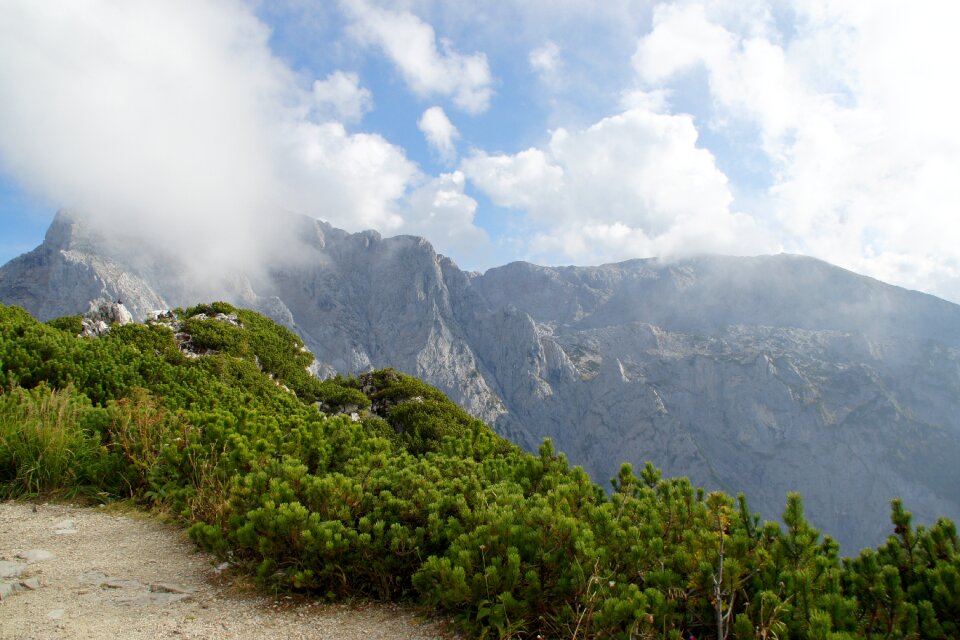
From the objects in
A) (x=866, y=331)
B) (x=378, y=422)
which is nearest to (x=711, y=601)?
(x=378, y=422)

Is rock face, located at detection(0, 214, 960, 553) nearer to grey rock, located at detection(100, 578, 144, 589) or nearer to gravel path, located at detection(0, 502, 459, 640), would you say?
gravel path, located at detection(0, 502, 459, 640)

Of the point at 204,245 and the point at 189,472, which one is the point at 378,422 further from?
the point at 204,245

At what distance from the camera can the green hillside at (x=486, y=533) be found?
3410 mm

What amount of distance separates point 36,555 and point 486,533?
17.2 ft

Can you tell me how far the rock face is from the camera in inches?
4779

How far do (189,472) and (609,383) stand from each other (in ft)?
482

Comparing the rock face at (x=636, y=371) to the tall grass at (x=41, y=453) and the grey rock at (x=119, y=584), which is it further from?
the grey rock at (x=119, y=584)

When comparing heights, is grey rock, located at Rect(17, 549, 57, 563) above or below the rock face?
below

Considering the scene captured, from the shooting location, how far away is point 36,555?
220 inches

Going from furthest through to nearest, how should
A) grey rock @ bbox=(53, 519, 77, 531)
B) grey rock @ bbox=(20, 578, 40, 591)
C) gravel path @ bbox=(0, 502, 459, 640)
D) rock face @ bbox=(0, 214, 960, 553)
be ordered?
rock face @ bbox=(0, 214, 960, 553) → grey rock @ bbox=(53, 519, 77, 531) → grey rock @ bbox=(20, 578, 40, 591) → gravel path @ bbox=(0, 502, 459, 640)

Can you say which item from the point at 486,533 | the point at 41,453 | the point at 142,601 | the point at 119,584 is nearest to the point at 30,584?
the point at 119,584

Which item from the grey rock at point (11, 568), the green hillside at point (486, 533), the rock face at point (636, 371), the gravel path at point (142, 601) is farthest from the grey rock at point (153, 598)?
the rock face at point (636, 371)

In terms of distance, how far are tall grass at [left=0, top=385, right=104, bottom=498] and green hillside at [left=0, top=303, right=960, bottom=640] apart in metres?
0.02

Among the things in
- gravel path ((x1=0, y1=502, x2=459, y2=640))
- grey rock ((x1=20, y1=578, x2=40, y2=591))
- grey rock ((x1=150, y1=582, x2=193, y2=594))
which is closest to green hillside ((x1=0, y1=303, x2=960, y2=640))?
gravel path ((x1=0, y1=502, x2=459, y2=640))
